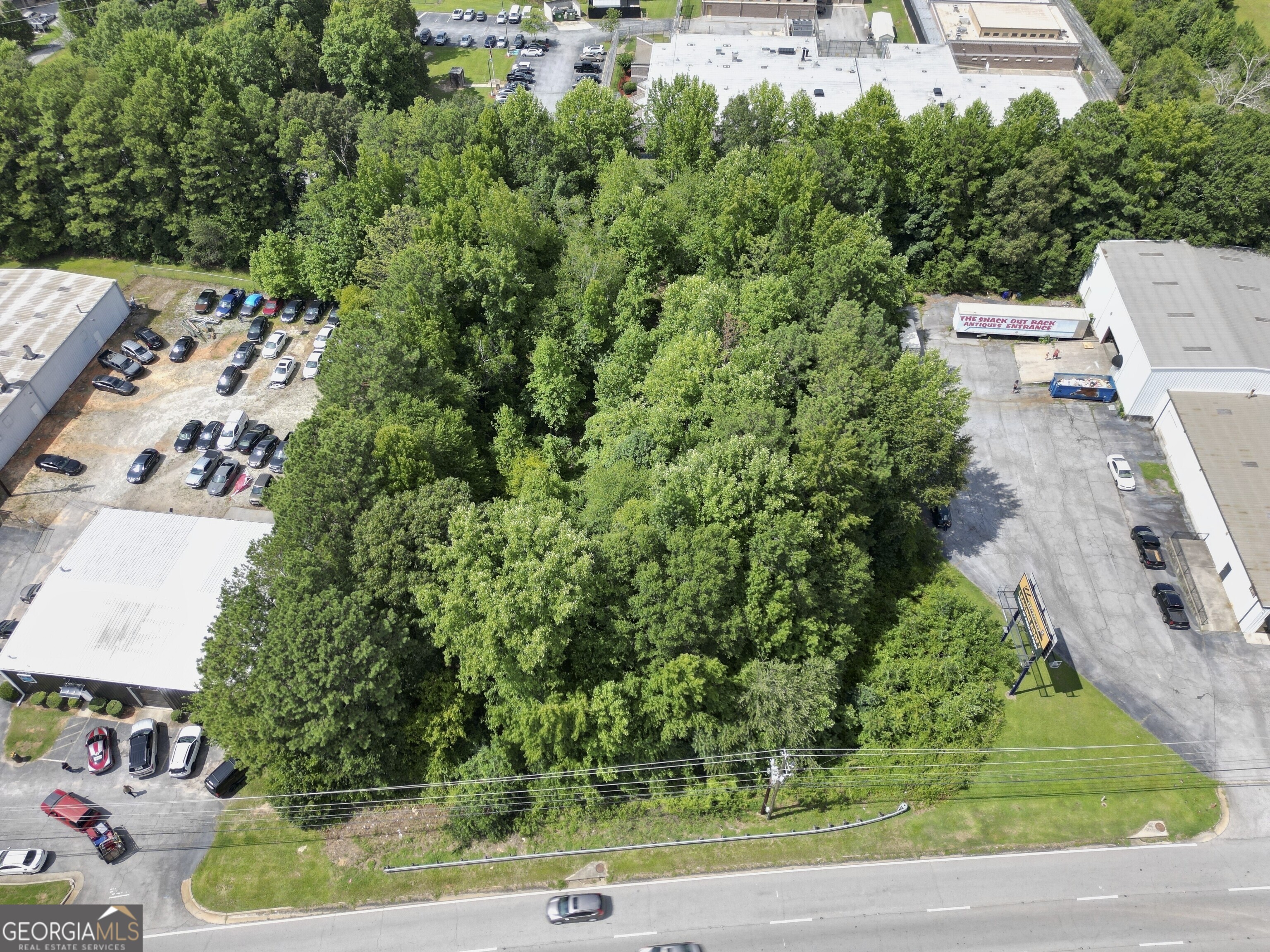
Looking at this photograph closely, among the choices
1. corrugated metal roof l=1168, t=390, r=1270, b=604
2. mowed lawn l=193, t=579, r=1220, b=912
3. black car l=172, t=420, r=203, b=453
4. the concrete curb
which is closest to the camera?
the concrete curb

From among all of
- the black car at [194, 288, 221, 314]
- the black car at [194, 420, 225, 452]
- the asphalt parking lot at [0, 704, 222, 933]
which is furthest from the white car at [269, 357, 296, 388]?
the asphalt parking lot at [0, 704, 222, 933]

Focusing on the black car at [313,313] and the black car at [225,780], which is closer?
the black car at [225,780]

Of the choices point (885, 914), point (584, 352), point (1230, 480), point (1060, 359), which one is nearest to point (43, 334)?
point (584, 352)

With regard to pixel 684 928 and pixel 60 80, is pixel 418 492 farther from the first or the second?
pixel 60 80

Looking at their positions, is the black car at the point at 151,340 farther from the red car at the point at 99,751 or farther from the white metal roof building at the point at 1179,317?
the white metal roof building at the point at 1179,317

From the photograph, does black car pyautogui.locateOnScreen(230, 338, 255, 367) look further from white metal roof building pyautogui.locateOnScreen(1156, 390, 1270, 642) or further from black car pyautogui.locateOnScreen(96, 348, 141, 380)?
white metal roof building pyautogui.locateOnScreen(1156, 390, 1270, 642)

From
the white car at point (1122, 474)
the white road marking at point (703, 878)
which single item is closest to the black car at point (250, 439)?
the white road marking at point (703, 878)

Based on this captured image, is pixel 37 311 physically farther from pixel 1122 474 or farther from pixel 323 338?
pixel 1122 474
